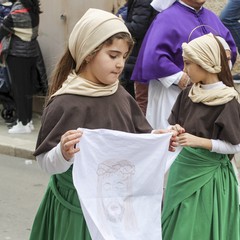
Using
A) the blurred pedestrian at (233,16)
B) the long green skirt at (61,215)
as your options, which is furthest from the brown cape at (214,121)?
the blurred pedestrian at (233,16)

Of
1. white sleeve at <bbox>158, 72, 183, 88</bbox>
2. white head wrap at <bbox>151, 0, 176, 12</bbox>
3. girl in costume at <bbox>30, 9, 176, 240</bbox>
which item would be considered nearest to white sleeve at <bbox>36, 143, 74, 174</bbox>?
girl in costume at <bbox>30, 9, 176, 240</bbox>

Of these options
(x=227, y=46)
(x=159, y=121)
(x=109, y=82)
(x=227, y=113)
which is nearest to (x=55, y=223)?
(x=109, y=82)

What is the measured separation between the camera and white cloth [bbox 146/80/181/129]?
14.7ft

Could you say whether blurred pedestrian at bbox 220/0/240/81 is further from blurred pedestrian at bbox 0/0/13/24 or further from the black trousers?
blurred pedestrian at bbox 0/0/13/24

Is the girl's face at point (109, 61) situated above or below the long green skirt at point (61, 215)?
above

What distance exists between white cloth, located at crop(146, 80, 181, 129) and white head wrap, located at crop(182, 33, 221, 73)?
899 millimetres

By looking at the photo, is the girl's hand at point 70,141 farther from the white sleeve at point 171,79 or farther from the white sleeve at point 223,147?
the white sleeve at point 171,79

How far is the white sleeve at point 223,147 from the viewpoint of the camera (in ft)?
11.1

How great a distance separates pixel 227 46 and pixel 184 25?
13.1 inches

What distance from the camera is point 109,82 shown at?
9.36ft

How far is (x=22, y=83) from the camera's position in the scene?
8039 mm

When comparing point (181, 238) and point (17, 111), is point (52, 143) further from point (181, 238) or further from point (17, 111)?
point (17, 111)

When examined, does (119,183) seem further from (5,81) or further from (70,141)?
(5,81)

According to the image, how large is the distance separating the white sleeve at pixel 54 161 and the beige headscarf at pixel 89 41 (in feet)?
0.92
